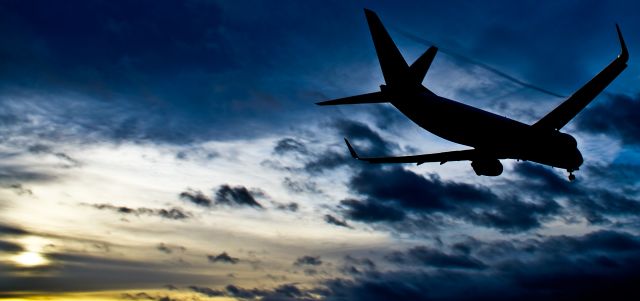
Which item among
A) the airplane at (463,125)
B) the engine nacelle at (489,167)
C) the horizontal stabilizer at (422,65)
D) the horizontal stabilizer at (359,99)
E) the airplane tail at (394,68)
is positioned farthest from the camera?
the engine nacelle at (489,167)

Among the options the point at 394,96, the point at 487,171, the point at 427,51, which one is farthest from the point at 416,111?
the point at 487,171

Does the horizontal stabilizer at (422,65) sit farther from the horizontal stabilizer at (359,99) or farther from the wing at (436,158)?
the wing at (436,158)

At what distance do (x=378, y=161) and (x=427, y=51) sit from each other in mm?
10899

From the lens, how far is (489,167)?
4694 cm

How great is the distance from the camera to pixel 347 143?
4806 centimetres

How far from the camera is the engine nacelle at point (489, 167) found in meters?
46.8

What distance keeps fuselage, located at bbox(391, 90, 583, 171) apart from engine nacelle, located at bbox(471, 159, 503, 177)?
1.09 metres

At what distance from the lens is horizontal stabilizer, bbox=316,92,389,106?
38.8m

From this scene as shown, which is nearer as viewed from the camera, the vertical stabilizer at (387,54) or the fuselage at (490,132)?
the fuselage at (490,132)

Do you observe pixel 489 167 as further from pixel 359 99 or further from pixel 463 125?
pixel 359 99

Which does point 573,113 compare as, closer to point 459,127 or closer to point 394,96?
point 459,127

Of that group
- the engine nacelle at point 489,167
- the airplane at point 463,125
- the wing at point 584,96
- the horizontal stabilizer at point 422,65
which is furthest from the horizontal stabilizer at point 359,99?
the wing at point 584,96

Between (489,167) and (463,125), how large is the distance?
16.3 ft

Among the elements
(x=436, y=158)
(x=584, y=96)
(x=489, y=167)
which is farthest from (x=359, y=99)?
(x=584, y=96)
